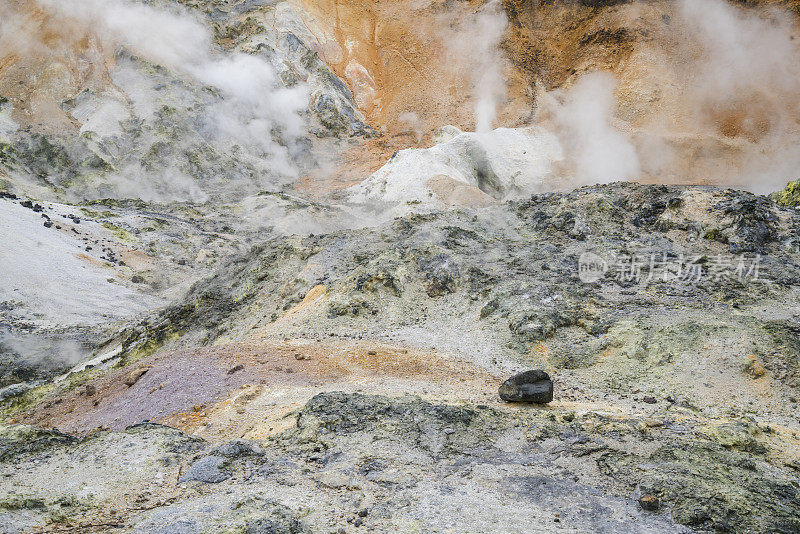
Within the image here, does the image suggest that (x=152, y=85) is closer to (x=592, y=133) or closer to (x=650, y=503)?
(x=592, y=133)

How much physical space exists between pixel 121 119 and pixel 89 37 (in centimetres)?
992

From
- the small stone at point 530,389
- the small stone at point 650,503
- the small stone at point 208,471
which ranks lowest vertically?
the small stone at point 208,471

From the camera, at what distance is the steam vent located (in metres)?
6.68

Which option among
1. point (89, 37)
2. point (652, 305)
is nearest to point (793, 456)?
point (652, 305)

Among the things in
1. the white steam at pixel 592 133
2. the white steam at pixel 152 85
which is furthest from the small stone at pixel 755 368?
the white steam at pixel 152 85

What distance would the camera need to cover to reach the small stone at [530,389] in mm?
9258

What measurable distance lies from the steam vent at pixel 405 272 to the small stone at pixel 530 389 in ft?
0.21

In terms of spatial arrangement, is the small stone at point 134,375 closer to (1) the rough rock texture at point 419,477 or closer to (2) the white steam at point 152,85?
(1) the rough rock texture at point 419,477

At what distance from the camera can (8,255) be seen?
22266 millimetres

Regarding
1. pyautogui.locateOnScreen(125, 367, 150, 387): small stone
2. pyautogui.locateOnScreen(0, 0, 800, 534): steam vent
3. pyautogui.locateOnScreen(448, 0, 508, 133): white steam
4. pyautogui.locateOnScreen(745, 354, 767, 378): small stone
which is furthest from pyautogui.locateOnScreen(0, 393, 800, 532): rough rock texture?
pyautogui.locateOnScreen(448, 0, 508, 133): white steam

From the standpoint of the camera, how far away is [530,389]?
9273 millimetres

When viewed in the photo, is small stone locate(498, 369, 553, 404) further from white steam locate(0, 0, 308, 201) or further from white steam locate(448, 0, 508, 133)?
white steam locate(448, 0, 508, 133)

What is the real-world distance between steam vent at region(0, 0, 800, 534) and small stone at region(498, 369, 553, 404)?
0.21 feet

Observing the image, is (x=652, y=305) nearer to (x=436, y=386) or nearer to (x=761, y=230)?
(x=761, y=230)
